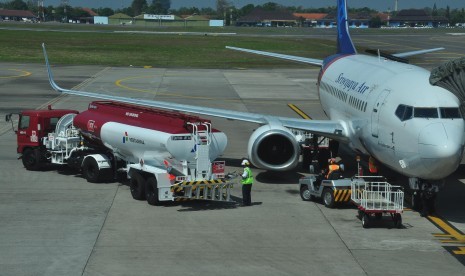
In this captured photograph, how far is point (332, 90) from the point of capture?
34.3m

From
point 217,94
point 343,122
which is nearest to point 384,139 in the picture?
point 343,122

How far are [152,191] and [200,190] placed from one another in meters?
1.80

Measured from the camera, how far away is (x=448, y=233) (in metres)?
22.4

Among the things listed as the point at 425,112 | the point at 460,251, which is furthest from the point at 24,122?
the point at 460,251

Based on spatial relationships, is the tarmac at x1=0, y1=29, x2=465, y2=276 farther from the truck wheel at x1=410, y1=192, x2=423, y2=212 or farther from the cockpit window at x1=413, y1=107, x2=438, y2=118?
the cockpit window at x1=413, y1=107, x2=438, y2=118

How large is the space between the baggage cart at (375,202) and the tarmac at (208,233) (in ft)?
1.27

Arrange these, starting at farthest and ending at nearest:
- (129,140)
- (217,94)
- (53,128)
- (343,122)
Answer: (217,94), (53,128), (343,122), (129,140)

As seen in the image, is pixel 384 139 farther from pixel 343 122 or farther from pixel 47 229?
pixel 47 229

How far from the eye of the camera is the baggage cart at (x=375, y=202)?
2273cm

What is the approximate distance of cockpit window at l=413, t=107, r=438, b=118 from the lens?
22.9 meters

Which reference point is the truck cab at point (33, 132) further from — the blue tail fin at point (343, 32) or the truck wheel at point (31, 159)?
the blue tail fin at point (343, 32)

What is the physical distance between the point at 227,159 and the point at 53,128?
8.03m

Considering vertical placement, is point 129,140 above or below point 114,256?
above

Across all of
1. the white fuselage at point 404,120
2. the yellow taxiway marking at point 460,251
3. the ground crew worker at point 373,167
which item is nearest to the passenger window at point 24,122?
the white fuselage at point 404,120
